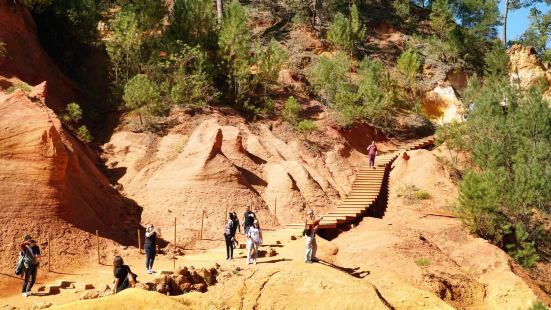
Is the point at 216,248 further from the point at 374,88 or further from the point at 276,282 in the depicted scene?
the point at 374,88

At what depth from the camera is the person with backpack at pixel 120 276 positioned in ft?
38.5

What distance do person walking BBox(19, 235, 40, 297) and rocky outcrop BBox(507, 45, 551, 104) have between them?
39868 millimetres

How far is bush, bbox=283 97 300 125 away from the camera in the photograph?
30953 mm

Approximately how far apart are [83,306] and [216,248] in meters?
10.2

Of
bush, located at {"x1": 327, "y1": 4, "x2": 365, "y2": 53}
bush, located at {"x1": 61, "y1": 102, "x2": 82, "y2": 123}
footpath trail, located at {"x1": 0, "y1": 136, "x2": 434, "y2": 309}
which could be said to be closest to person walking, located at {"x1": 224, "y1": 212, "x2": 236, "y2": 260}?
footpath trail, located at {"x1": 0, "y1": 136, "x2": 434, "y2": 309}

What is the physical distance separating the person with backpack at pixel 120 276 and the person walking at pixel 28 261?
318 cm

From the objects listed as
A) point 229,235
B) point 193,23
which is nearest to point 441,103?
point 193,23

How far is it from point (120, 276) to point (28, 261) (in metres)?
3.35

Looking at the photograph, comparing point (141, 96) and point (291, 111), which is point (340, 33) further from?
point (141, 96)

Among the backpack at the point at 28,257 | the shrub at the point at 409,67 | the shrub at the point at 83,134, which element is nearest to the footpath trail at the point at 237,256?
the backpack at the point at 28,257

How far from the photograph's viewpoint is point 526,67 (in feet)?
146

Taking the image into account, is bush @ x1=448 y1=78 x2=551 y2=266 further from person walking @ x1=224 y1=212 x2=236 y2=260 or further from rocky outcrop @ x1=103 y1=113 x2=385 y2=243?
person walking @ x1=224 y1=212 x2=236 y2=260

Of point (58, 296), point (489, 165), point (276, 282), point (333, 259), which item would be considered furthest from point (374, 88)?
point (58, 296)

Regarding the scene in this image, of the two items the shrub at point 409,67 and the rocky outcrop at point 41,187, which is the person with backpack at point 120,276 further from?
the shrub at point 409,67
